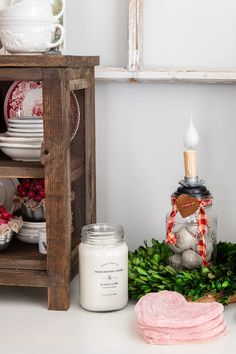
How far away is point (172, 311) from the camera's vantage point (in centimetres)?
130

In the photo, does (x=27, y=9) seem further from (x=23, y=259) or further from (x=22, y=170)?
(x=23, y=259)

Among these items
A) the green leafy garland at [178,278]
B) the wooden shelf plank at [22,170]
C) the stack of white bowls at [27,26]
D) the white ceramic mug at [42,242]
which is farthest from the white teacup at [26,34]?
the green leafy garland at [178,278]

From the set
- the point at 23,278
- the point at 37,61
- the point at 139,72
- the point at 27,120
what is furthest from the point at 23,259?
the point at 139,72

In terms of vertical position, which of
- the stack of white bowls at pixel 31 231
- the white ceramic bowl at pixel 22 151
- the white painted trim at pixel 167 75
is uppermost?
the white painted trim at pixel 167 75

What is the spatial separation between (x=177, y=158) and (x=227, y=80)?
22 centimetres

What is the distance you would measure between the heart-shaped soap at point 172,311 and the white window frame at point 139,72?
0.50 meters

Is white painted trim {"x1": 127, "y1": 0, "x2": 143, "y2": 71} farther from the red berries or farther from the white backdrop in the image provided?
the red berries

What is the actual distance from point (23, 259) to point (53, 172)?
0.20 m

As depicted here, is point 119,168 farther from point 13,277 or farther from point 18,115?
point 13,277

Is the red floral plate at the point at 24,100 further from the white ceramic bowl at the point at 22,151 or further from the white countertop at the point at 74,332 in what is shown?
the white countertop at the point at 74,332

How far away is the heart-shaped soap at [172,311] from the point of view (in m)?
1.26

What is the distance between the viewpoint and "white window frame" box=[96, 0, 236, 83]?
1.61 m

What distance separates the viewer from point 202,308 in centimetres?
131

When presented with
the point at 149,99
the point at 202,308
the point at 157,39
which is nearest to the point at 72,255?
the point at 202,308
